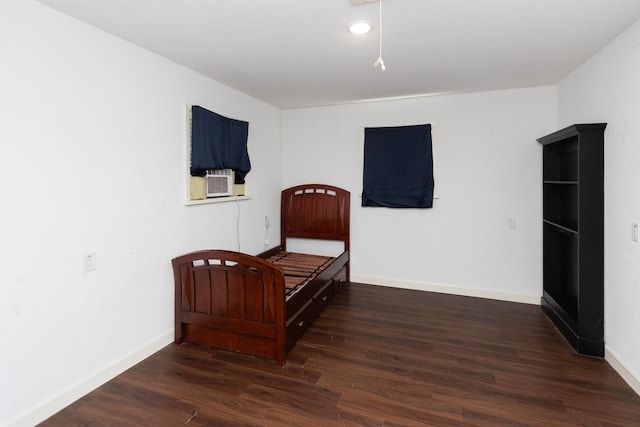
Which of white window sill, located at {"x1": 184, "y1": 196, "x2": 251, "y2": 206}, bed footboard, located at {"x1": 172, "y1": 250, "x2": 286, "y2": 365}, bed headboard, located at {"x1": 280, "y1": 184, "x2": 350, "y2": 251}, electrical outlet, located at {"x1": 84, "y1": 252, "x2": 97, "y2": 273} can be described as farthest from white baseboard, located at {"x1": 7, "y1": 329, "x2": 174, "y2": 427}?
bed headboard, located at {"x1": 280, "y1": 184, "x2": 350, "y2": 251}

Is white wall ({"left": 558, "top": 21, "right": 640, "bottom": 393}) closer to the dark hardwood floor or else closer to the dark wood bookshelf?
the dark wood bookshelf

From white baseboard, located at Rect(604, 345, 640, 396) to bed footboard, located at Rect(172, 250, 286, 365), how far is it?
230cm

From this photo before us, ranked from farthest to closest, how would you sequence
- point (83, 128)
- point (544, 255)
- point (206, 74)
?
point (544, 255)
point (206, 74)
point (83, 128)

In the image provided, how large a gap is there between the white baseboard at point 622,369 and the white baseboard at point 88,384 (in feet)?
10.8

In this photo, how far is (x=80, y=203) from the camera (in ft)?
7.00

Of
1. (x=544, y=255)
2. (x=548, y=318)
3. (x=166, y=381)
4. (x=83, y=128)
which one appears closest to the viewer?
(x=83, y=128)

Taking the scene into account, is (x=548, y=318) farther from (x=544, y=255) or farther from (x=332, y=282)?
(x=332, y=282)

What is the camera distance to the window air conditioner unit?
3.28m

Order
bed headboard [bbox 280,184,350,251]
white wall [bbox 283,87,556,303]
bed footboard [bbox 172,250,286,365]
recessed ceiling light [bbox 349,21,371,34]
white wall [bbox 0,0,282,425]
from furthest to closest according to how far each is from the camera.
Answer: bed headboard [bbox 280,184,350,251] → white wall [bbox 283,87,556,303] → bed footboard [bbox 172,250,286,365] → recessed ceiling light [bbox 349,21,371,34] → white wall [bbox 0,0,282,425]

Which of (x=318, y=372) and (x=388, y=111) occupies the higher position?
(x=388, y=111)

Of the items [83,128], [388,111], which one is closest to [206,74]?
[83,128]

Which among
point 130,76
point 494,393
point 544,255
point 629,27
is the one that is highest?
point 629,27

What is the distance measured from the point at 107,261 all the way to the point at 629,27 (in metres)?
3.78

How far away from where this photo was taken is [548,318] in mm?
3346
